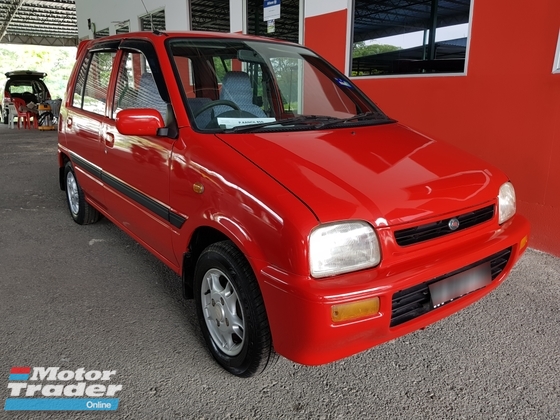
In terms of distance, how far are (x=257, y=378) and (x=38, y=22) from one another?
3301 cm

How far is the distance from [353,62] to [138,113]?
3.58m

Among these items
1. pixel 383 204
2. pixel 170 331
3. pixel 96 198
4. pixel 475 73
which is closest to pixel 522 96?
pixel 475 73

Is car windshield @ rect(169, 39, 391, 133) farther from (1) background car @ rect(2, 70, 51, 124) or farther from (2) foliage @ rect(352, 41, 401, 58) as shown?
(1) background car @ rect(2, 70, 51, 124)

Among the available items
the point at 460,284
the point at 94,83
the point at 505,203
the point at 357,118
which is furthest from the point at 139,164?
the point at 505,203

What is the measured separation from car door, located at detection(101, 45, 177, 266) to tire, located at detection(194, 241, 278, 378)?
0.42 m

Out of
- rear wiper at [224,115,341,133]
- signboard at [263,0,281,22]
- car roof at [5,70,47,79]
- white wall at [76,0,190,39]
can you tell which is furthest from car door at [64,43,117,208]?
car roof at [5,70,47,79]

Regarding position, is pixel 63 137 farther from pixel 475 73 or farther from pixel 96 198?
pixel 475 73

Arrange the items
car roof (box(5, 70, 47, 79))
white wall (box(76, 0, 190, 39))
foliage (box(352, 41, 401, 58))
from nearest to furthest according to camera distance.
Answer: foliage (box(352, 41, 401, 58)) < white wall (box(76, 0, 190, 39)) < car roof (box(5, 70, 47, 79))

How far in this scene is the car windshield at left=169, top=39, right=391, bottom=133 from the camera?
2482mm

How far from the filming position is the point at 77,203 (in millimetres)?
4312

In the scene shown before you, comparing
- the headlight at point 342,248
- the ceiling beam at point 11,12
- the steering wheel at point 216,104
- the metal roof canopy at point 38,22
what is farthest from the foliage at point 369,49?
the ceiling beam at point 11,12

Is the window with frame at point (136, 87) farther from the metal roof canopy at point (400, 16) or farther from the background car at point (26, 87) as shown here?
the background car at point (26, 87)

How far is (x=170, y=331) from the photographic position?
2547 millimetres

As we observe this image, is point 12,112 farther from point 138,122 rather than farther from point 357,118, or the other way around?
point 357,118
